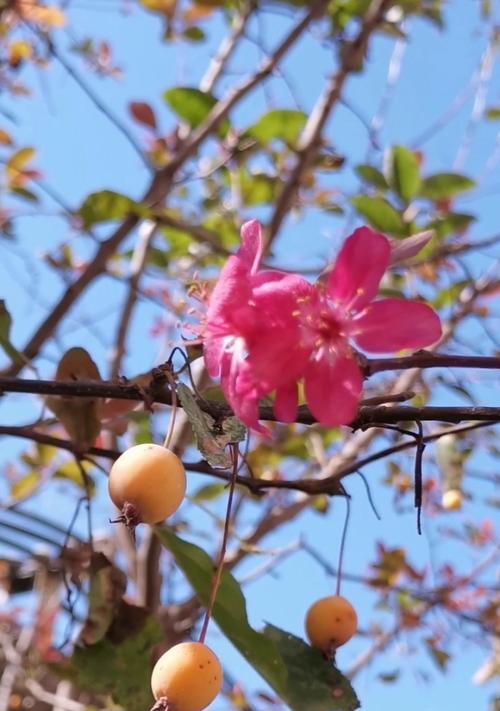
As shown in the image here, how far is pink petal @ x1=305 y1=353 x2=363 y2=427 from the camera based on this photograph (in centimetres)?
52

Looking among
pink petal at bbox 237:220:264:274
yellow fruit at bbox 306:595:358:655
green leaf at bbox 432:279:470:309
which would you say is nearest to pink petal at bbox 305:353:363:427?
pink petal at bbox 237:220:264:274

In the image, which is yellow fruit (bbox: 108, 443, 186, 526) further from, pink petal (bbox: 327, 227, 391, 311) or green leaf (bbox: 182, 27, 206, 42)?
green leaf (bbox: 182, 27, 206, 42)

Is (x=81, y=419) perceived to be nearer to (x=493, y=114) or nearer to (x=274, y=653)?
(x=274, y=653)

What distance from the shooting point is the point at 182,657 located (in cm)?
50

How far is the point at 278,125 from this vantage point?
139 centimetres

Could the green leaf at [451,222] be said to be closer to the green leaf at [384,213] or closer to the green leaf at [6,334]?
the green leaf at [384,213]

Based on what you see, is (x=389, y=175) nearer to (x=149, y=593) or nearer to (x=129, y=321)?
(x=129, y=321)

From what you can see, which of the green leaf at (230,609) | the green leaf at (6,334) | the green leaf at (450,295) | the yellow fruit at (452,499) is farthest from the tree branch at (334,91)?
the green leaf at (230,609)

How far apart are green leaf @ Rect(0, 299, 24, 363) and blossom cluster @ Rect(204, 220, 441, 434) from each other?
0.86ft

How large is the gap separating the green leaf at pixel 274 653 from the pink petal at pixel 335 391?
0.76ft

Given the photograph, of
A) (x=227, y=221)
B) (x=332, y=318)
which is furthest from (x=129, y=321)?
(x=332, y=318)

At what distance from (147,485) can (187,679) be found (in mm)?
123

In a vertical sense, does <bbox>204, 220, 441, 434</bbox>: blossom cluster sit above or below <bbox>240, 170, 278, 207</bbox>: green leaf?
below

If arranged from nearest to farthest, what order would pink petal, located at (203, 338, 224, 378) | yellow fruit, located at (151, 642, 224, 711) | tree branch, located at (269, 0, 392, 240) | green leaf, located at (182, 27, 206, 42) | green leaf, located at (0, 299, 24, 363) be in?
yellow fruit, located at (151, 642, 224, 711), pink petal, located at (203, 338, 224, 378), green leaf, located at (0, 299, 24, 363), tree branch, located at (269, 0, 392, 240), green leaf, located at (182, 27, 206, 42)
